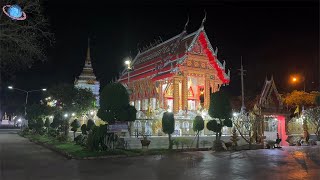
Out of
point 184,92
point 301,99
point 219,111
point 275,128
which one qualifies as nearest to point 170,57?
point 184,92

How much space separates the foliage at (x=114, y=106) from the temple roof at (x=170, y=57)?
24495 mm

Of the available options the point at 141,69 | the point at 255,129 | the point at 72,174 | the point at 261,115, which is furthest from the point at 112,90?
the point at 141,69

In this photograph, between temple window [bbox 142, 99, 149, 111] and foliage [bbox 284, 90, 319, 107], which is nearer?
temple window [bbox 142, 99, 149, 111]

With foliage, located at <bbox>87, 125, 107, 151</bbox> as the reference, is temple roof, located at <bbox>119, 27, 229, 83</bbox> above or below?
above

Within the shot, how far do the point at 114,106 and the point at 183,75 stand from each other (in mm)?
26500

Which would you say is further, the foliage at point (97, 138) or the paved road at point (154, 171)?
the foliage at point (97, 138)

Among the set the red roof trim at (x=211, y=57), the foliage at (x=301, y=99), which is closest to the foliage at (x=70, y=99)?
the red roof trim at (x=211, y=57)

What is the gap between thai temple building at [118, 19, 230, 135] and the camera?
47.1 meters

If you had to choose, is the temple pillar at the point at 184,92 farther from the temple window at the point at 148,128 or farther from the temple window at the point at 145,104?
the temple window at the point at 148,128

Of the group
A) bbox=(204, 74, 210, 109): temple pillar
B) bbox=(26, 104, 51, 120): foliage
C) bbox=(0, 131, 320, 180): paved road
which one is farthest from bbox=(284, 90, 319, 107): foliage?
bbox=(0, 131, 320, 180): paved road

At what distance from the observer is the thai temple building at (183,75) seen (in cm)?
4709

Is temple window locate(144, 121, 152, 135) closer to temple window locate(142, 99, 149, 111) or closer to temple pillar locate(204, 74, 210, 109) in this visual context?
temple pillar locate(204, 74, 210, 109)

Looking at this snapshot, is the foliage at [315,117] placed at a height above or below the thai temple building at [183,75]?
Result: below

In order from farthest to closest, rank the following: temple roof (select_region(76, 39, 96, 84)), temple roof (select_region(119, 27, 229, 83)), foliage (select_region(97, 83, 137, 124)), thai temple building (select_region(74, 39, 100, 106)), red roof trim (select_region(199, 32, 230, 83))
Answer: temple roof (select_region(76, 39, 96, 84)), thai temple building (select_region(74, 39, 100, 106)), red roof trim (select_region(199, 32, 230, 83)), temple roof (select_region(119, 27, 229, 83)), foliage (select_region(97, 83, 137, 124))
